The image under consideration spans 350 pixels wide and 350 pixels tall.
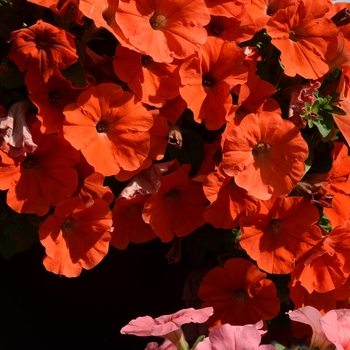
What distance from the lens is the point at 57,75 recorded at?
1.14m

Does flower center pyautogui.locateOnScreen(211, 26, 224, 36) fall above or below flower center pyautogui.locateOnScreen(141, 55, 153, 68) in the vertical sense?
above

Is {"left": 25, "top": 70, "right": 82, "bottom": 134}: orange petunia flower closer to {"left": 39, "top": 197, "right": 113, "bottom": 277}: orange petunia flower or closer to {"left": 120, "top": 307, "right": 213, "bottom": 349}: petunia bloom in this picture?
{"left": 39, "top": 197, "right": 113, "bottom": 277}: orange petunia flower

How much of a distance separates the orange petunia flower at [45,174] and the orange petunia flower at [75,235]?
0.02 m

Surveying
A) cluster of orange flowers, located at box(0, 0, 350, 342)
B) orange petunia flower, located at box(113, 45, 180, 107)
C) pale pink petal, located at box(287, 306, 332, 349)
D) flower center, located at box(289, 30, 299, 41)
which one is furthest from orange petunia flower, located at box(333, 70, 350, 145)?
pale pink petal, located at box(287, 306, 332, 349)

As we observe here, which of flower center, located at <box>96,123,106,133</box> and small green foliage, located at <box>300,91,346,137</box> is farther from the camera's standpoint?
small green foliage, located at <box>300,91,346,137</box>

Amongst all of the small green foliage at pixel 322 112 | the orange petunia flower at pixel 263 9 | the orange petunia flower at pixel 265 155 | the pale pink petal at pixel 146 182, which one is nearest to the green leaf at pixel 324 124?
the small green foliage at pixel 322 112

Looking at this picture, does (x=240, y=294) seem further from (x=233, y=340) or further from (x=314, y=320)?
(x=233, y=340)

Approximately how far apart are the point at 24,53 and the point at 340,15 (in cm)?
66

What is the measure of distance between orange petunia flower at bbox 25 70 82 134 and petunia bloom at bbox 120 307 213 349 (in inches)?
14.8

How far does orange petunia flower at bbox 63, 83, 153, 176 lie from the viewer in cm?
116

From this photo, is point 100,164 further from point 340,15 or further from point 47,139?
point 340,15

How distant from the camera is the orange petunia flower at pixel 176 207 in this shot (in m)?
1.28

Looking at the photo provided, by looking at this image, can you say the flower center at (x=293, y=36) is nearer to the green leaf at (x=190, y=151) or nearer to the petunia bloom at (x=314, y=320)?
the green leaf at (x=190, y=151)

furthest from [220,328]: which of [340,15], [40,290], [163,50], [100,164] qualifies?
[340,15]
